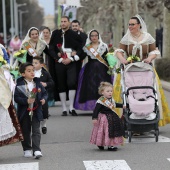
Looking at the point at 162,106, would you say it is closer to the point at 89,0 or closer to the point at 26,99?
the point at 26,99

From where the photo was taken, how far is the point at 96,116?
991 centimetres

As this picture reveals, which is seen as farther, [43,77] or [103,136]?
[43,77]

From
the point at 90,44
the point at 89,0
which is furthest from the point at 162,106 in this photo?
the point at 89,0

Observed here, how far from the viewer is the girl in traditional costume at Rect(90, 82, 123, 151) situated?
9805mm

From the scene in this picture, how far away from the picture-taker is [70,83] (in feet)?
48.3

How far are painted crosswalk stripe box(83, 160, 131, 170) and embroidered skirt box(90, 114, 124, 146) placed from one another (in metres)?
0.76

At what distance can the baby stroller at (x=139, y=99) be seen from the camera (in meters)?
10.6

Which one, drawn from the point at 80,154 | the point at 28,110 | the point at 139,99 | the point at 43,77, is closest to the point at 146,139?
the point at 139,99

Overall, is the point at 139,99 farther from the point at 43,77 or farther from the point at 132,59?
the point at 43,77

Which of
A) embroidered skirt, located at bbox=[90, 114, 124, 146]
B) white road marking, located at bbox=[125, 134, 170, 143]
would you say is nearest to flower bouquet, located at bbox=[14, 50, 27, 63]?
white road marking, located at bbox=[125, 134, 170, 143]

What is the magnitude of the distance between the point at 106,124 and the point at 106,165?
3.85ft

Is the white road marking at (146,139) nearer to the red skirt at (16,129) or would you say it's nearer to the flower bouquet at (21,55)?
the red skirt at (16,129)

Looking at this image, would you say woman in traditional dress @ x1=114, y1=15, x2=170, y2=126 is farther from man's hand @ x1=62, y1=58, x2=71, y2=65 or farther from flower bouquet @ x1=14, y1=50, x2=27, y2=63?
man's hand @ x1=62, y1=58, x2=71, y2=65

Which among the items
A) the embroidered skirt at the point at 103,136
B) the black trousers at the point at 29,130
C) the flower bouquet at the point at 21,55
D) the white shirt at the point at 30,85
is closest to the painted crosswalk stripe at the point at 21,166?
the black trousers at the point at 29,130
